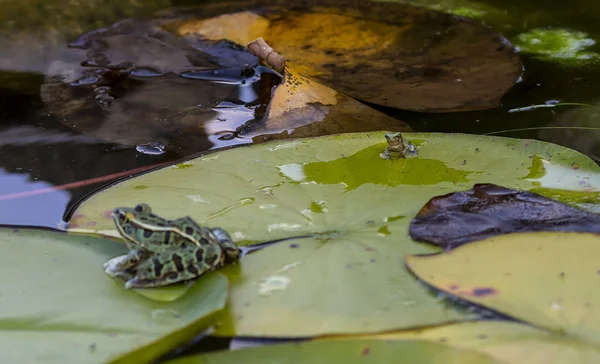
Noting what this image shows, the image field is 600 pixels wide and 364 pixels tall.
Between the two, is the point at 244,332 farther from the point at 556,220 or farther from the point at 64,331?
the point at 556,220

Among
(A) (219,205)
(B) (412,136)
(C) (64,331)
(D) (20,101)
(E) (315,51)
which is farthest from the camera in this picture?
(E) (315,51)

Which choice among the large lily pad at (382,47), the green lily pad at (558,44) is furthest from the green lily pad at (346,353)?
the green lily pad at (558,44)

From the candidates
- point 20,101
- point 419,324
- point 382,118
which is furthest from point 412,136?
point 20,101

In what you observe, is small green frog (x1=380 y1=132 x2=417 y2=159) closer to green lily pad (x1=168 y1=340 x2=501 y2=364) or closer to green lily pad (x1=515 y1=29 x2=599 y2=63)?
green lily pad (x1=168 y1=340 x2=501 y2=364)

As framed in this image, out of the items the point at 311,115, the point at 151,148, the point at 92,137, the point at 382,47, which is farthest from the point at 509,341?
the point at 382,47

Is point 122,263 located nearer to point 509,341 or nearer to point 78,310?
point 78,310

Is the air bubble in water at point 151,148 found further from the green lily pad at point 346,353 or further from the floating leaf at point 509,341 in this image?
the floating leaf at point 509,341
